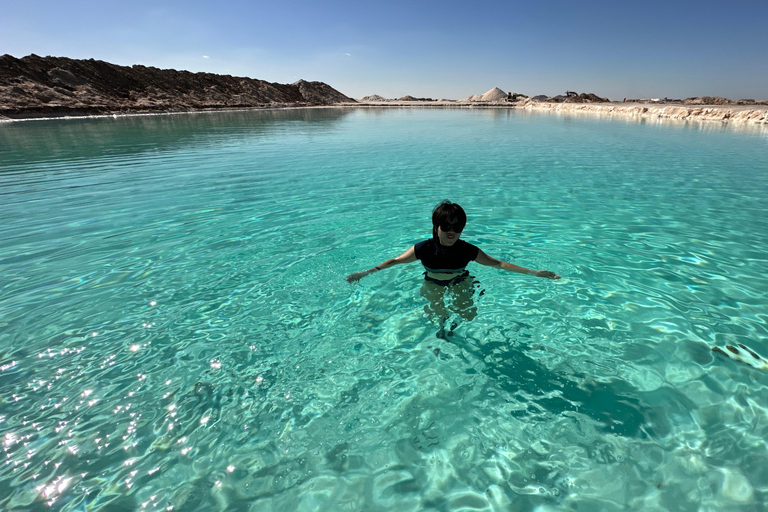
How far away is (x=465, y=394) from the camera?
3.40 meters

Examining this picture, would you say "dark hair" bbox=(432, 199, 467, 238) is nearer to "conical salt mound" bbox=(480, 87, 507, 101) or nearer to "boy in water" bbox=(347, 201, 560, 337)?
"boy in water" bbox=(347, 201, 560, 337)

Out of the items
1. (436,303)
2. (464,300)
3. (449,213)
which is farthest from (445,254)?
(464,300)

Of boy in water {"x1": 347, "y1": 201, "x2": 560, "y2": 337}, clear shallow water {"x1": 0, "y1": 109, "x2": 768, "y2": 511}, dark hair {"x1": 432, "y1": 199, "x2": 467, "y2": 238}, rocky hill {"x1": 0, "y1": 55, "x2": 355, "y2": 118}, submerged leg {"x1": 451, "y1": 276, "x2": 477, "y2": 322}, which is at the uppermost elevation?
rocky hill {"x1": 0, "y1": 55, "x2": 355, "y2": 118}

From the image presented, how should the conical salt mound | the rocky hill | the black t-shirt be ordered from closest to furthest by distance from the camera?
the black t-shirt
the rocky hill
the conical salt mound

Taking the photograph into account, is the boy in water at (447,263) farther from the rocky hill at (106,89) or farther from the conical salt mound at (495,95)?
the conical salt mound at (495,95)

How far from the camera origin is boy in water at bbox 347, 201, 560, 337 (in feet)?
10.7

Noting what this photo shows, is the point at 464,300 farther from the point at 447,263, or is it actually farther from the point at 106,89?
the point at 106,89

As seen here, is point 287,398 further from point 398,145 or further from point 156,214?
A: point 398,145

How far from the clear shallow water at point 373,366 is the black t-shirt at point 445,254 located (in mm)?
974

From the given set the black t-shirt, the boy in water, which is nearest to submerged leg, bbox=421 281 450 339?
the boy in water

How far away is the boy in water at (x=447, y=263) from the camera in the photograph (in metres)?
3.26

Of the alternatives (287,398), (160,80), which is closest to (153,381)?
(287,398)

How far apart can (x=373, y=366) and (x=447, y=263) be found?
141cm

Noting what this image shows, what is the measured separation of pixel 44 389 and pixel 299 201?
23.5 feet
